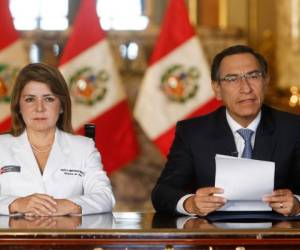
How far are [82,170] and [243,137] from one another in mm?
734

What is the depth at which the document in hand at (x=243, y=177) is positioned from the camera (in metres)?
3.67

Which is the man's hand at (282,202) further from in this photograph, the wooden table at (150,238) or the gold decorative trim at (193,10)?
the gold decorative trim at (193,10)

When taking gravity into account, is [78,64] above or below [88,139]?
above

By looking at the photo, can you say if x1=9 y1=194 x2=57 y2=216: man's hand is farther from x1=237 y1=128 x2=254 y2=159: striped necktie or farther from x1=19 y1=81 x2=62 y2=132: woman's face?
x1=237 y1=128 x2=254 y2=159: striped necktie

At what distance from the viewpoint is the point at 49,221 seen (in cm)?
360

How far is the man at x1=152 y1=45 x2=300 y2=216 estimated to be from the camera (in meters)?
4.14

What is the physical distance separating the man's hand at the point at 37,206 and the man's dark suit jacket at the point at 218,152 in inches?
21.1

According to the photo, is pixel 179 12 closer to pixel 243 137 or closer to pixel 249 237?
pixel 243 137

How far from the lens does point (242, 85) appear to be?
4133 mm

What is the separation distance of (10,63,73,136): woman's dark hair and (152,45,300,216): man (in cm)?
56

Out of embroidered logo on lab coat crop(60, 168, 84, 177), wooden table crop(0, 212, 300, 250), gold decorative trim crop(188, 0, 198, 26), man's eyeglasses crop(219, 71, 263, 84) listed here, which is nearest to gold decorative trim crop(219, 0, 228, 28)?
gold decorative trim crop(188, 0, 198, 26)

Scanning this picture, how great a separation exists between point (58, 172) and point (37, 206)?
14.6 inches

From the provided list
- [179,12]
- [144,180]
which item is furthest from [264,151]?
[144,180]

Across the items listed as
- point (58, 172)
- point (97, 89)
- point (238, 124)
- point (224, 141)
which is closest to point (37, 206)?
point (58, 172)
